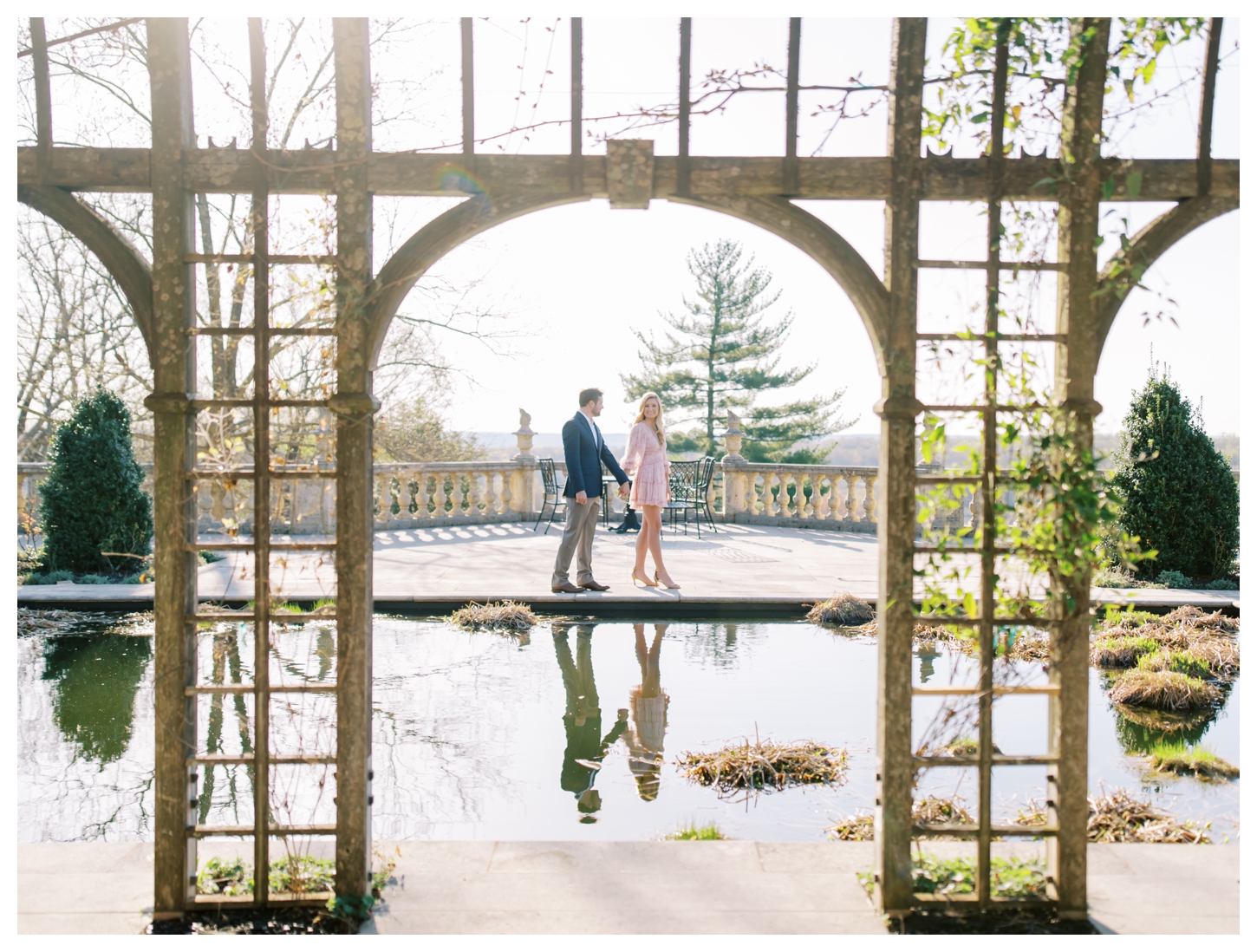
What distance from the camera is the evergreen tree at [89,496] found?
28.9ft

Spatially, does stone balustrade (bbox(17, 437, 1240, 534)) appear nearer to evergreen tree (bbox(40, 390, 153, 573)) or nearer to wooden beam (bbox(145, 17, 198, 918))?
evergreen tree (bbox(40, 390, 153, 573))

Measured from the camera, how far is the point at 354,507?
9.20 ft

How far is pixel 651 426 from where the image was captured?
7574 mm

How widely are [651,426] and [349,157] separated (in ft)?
16.4

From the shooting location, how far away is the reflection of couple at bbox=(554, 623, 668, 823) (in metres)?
3.97

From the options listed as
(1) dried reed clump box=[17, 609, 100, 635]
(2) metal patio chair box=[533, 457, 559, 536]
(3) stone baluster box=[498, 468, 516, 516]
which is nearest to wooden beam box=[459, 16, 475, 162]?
(1) dried reed clump box=[17, 609, 100, 635]

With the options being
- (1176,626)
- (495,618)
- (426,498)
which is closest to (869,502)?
(1176,626)

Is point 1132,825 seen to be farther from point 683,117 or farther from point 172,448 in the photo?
point 172,448

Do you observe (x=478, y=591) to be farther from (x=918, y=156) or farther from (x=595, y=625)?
(x=918, y=156)

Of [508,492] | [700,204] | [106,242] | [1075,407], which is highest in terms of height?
[700,204]

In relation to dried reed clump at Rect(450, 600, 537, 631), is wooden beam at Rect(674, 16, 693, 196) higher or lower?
higher

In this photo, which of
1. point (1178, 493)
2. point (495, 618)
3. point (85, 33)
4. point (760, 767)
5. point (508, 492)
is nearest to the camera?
point (85, 33)

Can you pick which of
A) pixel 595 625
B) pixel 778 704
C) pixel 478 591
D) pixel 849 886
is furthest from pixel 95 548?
pixel 849 886

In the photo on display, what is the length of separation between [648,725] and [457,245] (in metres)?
2.91
